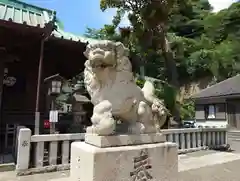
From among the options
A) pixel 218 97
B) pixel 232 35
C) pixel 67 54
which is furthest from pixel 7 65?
pixel 232 35

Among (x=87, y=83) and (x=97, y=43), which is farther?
(x=87, y=83)

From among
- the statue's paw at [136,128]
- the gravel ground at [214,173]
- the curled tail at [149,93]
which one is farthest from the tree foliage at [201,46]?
the statue's paw at [136,128]

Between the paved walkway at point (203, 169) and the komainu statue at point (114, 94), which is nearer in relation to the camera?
the komainu statue at point (114, 94)

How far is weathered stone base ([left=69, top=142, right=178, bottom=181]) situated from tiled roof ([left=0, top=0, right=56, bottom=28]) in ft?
21.8

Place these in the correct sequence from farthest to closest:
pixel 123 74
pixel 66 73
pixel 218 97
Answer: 1. pixel 218 97
2. pixel 66 73
3. pixel 123 74

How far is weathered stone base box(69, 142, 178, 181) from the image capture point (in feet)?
8.20

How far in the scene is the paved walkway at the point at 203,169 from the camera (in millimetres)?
4652

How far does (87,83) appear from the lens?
3.03 m

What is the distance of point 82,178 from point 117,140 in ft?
1.91

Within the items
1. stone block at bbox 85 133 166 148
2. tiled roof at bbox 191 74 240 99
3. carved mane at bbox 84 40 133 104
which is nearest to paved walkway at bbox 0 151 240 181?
stone block at bbox 85 133 166 148

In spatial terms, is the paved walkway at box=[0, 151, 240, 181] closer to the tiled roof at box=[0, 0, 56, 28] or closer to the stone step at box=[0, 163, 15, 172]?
the stone step at box=[0, 163, 15, 172]

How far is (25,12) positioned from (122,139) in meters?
8.23

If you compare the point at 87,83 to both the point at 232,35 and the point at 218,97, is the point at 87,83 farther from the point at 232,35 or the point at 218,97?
the point at 232,35

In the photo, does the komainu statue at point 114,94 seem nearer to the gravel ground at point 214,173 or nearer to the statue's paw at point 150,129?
the statue's paw at point 150,129
